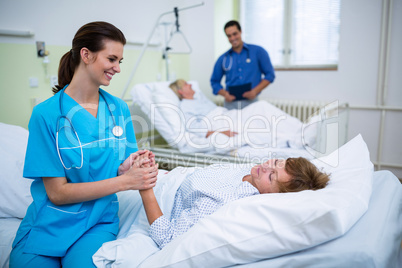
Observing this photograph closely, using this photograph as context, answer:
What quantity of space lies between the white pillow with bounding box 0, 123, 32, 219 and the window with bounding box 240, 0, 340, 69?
3041 millimetres

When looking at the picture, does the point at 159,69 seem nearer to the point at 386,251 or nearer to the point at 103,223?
the point at 103,223

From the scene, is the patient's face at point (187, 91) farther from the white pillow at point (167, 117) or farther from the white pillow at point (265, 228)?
the white pillow at point (265, 228)

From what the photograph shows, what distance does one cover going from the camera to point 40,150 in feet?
3.48

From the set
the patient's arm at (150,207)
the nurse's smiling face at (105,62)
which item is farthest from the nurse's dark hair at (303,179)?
the nurse's smiling face at (105,62)

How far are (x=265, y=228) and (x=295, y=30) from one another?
336 cm

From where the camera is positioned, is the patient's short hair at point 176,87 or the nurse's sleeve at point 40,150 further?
the patient's short hair at point 176,87

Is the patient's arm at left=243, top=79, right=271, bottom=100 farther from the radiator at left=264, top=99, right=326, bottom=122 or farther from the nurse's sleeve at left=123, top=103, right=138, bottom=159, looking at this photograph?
the nurse's sleeve at left=123, top=103, right=138, bottom=159

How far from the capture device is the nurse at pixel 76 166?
1.07 m

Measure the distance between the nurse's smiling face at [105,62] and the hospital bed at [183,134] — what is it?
4.21 ft

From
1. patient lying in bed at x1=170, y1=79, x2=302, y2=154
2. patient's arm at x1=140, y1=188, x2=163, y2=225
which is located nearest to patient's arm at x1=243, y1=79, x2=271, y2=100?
patient lying in bed at x1=170, y1=79, x2=302, y2=154

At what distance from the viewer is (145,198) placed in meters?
1.20

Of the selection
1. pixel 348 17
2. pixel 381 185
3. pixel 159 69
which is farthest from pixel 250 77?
pixel 381 185

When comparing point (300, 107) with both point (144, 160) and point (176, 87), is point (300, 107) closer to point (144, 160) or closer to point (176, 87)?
point (176, 87)

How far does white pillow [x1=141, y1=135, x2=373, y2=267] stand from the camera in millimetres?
848
